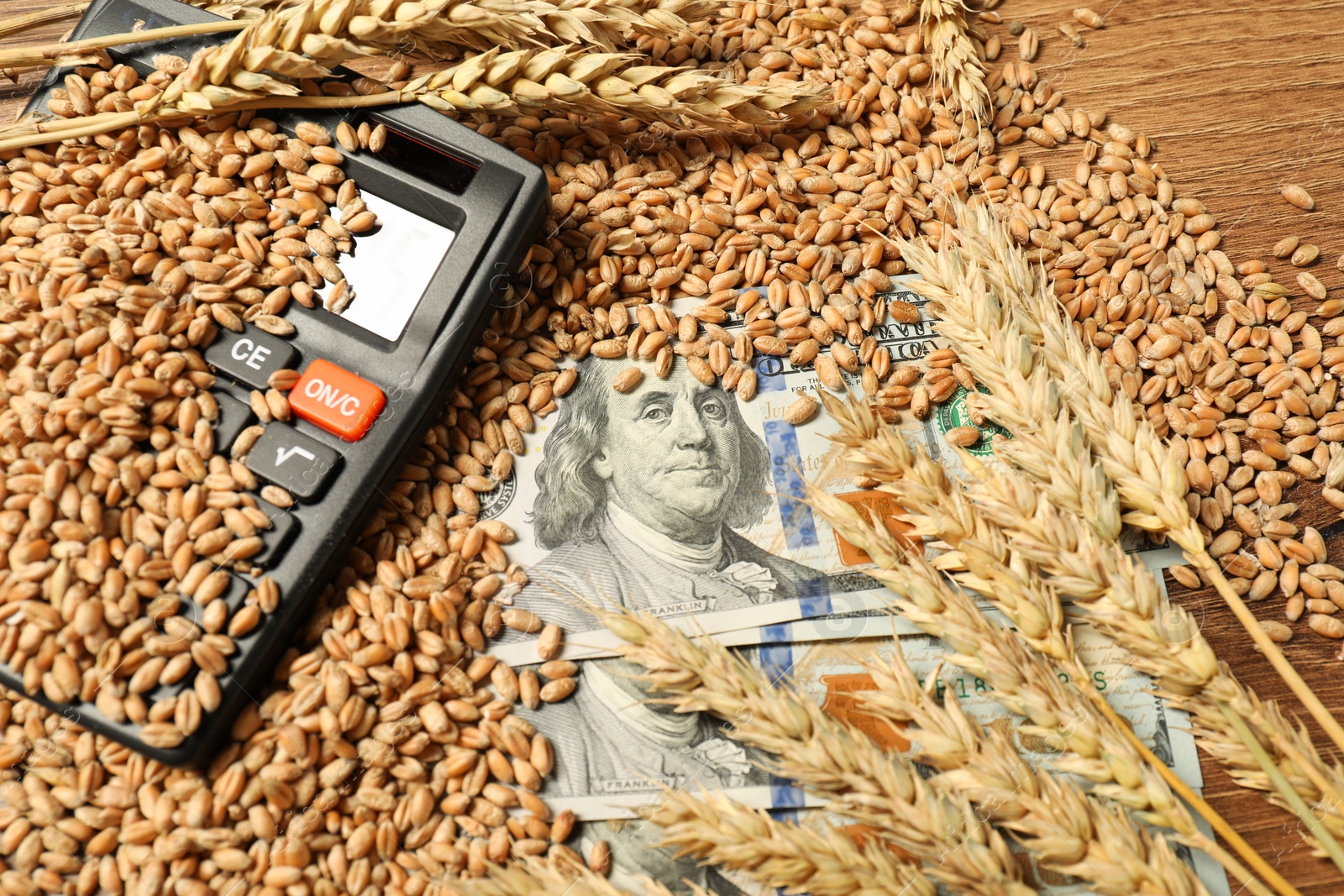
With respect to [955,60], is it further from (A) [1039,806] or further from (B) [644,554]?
(A) [1039,806]

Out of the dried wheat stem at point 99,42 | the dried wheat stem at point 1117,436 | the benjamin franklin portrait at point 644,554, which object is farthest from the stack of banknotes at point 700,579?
the dried wheat stem at point 99,42

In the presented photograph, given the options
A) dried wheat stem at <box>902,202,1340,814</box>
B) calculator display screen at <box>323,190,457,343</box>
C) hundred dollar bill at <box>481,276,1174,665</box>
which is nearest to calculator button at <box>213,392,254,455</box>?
calculator display screen at <box>323,190,457,343</box>

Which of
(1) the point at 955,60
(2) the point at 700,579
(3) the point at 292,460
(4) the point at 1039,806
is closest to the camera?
(4) the point at 1039,806

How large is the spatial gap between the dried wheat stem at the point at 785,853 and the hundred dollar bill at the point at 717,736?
0.34 ft

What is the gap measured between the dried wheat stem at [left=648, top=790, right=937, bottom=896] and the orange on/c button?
1.30ft

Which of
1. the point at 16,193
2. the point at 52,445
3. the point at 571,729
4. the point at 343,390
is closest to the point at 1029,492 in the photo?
the point at 571,729

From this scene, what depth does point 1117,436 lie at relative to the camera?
0.71m

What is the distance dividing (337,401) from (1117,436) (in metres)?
0.66

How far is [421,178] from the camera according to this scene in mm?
776

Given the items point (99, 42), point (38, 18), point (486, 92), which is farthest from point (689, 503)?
point (38, 18)

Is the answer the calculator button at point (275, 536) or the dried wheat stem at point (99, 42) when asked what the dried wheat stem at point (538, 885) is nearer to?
the calculator button at point (275, 536)

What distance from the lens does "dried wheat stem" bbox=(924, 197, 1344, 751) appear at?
26.4 inches

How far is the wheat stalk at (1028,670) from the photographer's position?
0.61m

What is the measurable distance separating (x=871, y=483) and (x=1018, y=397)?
0.52ft
